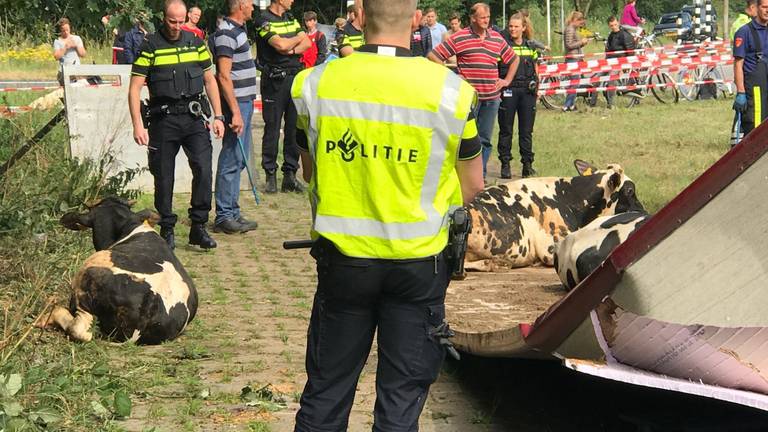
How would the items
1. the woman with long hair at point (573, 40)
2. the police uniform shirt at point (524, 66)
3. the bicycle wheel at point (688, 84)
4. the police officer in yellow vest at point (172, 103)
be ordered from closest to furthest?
the police officer in yellow vest at point (172, 103) → the police uniform shirt at point (524, 66) → the woman with long hair at point (573, 40) → the bicycle wheel at point (688, 84)

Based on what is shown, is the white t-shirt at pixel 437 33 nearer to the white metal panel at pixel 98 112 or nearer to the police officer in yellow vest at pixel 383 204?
the white metal panel at pixel 98 112

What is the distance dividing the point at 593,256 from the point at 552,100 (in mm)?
18881

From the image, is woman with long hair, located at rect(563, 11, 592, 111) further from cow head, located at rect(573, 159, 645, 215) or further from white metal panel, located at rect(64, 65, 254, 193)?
cow head, located at rect(573, 159, 645, 215)

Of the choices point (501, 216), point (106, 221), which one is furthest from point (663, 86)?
point (106, 221)

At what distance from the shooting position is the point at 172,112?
9.52m

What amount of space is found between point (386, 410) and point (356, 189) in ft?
2.78

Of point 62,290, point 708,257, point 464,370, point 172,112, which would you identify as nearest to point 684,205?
point 708,257

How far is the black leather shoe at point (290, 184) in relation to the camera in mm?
13477

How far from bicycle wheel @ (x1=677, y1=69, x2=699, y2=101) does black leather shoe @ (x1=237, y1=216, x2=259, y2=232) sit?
17143 millimetres

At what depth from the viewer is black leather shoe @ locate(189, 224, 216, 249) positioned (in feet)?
33.7

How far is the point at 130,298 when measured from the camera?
6.86 meters

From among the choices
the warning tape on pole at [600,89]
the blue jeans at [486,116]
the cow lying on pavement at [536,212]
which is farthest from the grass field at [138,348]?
the warning tape on pole at [600,89]

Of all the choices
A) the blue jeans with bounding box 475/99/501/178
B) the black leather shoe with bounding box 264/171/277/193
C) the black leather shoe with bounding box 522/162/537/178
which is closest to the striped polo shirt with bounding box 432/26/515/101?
the blue jeans with bounding box 475/99/501/178

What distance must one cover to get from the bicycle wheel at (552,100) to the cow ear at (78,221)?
18.2m
